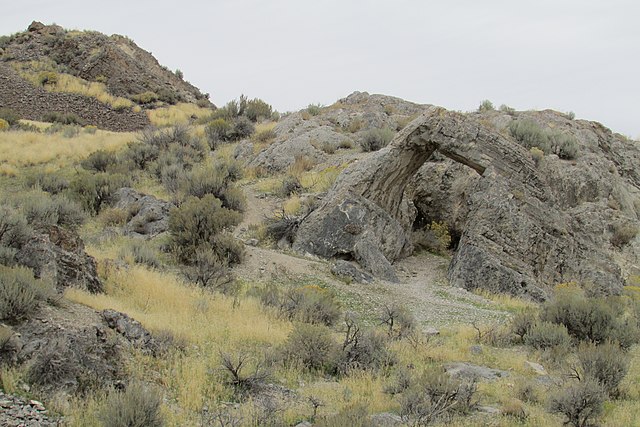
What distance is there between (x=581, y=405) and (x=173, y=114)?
34701 mm

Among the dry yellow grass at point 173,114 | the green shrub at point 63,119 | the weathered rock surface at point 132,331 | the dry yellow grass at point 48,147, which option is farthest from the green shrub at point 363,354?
the green shrub at point 63,119

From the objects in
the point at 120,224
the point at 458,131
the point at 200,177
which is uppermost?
the point at 458,131

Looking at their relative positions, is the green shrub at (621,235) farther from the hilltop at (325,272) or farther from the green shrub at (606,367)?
the green shrub at (606,367)

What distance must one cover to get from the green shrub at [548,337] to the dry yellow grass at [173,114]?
92.5 ft

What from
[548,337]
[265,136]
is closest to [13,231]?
[548,337]

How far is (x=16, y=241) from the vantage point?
9.78 meters

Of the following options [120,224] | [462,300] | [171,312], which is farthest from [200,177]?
[171,312]

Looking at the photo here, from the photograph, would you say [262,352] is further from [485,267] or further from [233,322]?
[485,267]

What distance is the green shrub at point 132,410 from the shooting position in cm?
534

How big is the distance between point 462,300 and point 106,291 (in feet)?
26.6

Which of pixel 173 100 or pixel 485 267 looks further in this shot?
pixel 173 100

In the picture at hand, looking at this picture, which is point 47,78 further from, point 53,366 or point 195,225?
point 53,366

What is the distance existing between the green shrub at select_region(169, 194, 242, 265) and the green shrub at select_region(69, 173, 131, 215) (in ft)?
18.2

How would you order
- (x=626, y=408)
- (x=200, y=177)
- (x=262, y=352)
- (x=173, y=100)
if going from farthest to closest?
(x=173, y=100) < (x=200, y=177) < (x=262, y=352) < (x=626, y=408)
